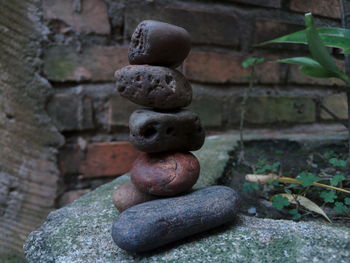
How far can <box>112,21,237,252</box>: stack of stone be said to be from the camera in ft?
1.81

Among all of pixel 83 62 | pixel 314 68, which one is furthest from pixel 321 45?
pixel 83 62

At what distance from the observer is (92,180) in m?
1.11

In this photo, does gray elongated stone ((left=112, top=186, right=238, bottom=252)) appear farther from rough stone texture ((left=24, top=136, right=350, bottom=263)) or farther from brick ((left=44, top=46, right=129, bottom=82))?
brick ((left=44, top=46, right=129, bottom=82))

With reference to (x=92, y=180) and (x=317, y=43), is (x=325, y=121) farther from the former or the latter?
(x=92, y=180)

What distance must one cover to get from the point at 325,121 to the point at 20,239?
4.28ft

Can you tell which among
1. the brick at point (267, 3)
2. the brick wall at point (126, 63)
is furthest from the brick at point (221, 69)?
the brick at point (267, 3)

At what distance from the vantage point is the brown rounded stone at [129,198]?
0.65 meters

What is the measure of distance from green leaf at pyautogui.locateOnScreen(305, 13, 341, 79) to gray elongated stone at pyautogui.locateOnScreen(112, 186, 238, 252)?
14.3 inches

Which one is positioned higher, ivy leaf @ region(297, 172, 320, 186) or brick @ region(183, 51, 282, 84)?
brick @ region(183, 51, 282, 84)

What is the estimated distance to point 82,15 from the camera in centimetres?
105

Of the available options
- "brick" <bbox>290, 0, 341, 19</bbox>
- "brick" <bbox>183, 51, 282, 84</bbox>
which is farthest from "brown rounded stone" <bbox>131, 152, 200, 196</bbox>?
"brick" <bbox>290, 0, 341, 19</bbox>

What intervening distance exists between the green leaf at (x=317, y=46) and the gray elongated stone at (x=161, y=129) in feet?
0.96

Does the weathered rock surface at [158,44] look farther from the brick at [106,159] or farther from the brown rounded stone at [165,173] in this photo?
the brick at [106,159]

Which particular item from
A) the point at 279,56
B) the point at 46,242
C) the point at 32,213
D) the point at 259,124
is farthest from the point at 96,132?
the point at 279,56
